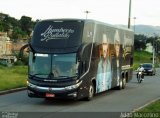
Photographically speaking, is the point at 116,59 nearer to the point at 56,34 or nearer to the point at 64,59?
the point at 56,34

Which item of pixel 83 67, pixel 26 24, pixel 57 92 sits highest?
pixel 26 24

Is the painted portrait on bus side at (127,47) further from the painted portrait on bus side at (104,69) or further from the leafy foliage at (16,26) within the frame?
the leafy foliage at (16,26)

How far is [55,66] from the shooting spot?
1883 centimetres

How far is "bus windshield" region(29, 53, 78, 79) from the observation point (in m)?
18.8

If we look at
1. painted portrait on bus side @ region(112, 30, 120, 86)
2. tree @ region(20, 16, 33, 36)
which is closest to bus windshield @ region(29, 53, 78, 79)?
painted portrait on bus side @ region(112, 30, 120, 86)

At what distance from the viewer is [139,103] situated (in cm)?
2016

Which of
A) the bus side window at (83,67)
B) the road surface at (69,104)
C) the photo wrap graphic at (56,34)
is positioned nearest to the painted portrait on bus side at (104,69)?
the road surface at (69,104)

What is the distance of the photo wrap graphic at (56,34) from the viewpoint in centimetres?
1931

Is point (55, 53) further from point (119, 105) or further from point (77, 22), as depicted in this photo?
point (119, 105)

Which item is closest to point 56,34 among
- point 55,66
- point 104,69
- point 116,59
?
point 55,66

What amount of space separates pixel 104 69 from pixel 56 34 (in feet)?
15.0

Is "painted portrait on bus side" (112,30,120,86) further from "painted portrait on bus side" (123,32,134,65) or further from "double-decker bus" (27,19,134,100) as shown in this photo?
"double-decker bus" (27,19,134,100)

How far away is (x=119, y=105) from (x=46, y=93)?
293 cm

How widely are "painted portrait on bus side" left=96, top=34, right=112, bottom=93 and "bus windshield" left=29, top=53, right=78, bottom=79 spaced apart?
3.10 meters
